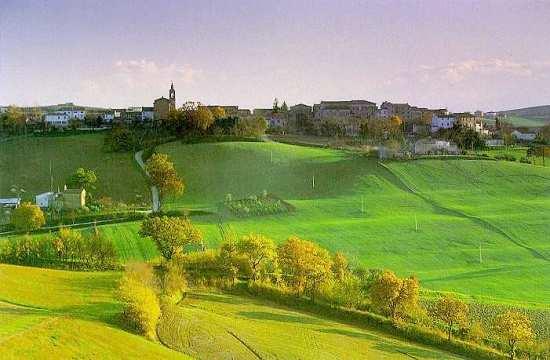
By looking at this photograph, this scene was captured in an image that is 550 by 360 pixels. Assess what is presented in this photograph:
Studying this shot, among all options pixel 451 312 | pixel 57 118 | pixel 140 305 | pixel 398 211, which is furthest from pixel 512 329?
pixel 57 118

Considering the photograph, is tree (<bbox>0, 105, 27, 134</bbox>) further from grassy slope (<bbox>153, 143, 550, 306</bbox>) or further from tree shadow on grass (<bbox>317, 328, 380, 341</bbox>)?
tree shadow on grass (<bbox>317, 328, 380, 341</bbox>)

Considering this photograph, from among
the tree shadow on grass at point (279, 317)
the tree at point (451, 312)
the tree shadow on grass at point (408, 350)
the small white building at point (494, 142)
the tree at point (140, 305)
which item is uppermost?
the small white building at point (494, 142)

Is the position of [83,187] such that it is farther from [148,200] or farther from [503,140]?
[503,140]

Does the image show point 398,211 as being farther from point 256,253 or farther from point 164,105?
point 164,105

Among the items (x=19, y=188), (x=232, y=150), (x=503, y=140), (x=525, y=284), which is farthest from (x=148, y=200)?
(x=503, y=140)

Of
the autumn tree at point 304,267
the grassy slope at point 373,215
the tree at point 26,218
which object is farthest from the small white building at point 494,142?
the tree at point 26,218

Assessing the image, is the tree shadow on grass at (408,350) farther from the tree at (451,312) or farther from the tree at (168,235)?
the tree at (168,235)
